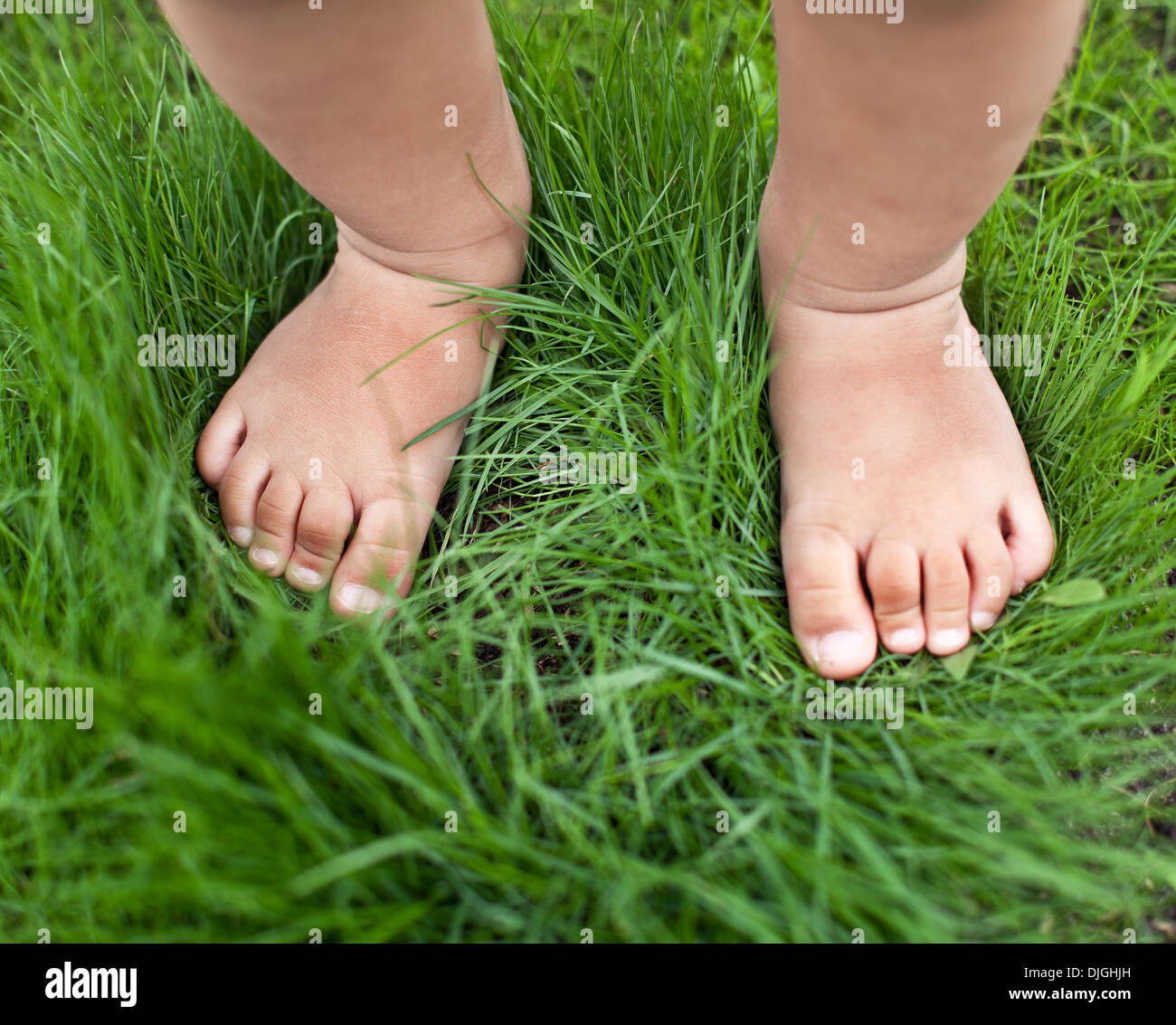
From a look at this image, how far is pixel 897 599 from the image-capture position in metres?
0.92

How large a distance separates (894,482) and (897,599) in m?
0.14

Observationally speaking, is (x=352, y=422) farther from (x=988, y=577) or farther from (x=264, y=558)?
(x=988, y=577)

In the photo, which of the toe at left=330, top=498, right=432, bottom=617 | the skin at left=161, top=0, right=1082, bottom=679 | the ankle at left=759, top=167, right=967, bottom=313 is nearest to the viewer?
the skin at left=161, top=0, right=1082, bottom=679

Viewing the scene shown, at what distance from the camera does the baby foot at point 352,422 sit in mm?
1008

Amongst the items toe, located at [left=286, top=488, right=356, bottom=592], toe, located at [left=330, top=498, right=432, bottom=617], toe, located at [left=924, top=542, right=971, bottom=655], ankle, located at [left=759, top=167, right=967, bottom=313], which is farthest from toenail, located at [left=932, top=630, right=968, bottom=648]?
toe, located at [left=286, top=488, right=356, bottom=592]

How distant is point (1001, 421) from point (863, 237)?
327mm

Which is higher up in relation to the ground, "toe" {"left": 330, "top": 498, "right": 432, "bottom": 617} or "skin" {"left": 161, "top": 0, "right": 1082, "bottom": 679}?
"skin" {"left": 161, "top": 0, "right": 1082, "bottom": 679}

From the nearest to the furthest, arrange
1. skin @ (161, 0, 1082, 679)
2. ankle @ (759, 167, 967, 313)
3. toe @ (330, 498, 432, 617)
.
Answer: skin @ (161, 0, 1082, 679) < ankle @ (759, 167, 967, 313) < toe @ (330, 498, 432, 617)

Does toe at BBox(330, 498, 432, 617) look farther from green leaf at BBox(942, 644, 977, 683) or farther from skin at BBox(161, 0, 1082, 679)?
green leaf at BBox(942, 644, 977, 683)

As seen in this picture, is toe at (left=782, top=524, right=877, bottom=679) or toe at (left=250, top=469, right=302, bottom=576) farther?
toe at (left=250, top=469, right=302, bottom=576)

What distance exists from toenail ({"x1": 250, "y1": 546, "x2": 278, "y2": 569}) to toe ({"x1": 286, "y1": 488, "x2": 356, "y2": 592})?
0.02 m

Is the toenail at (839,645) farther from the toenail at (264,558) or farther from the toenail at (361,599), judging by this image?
the toenail at (264,558)

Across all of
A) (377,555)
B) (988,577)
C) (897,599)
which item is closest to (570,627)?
(377,555)

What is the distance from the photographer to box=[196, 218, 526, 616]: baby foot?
101 cm
